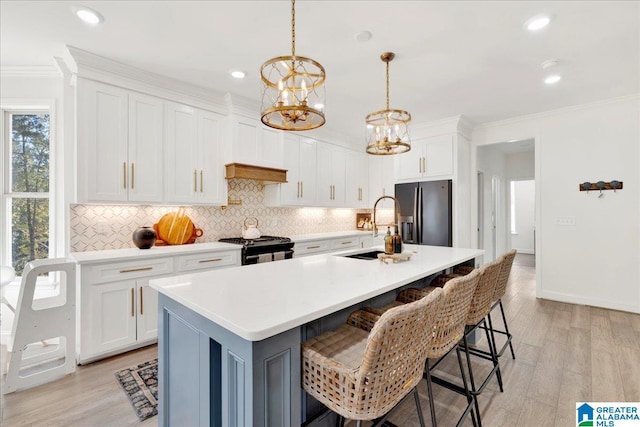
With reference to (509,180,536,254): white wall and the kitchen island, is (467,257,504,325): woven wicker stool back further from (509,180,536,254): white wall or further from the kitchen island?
(509,180,536,254): white wall

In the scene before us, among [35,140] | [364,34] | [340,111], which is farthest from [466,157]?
[35,140]

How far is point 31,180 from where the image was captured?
3.08 meters

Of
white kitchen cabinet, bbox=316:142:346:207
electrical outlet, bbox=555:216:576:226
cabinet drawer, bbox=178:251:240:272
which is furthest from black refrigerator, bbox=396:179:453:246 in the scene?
cabinet drawer, bbox=178:251:240:272

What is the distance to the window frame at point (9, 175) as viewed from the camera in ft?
9.81

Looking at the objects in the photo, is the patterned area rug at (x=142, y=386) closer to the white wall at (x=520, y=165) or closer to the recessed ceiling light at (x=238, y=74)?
the recessed ceiling light at (x=238, y=74)

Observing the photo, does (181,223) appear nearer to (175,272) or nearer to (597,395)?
(175,272)

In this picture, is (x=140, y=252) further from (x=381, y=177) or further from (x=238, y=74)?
(x=381, y=177)

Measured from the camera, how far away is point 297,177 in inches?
176

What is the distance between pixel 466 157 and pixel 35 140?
553cm

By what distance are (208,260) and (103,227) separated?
3.43 feet

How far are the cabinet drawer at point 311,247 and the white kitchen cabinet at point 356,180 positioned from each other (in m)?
1.09

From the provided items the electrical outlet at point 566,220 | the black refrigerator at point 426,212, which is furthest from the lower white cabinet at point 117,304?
the electrical outlet at point 566,220

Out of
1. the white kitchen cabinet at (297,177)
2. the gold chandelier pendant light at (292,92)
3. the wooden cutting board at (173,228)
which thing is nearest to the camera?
the gold chandelier pendant light at (292,92)

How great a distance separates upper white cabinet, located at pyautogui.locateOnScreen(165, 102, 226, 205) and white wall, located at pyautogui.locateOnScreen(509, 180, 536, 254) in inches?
344
